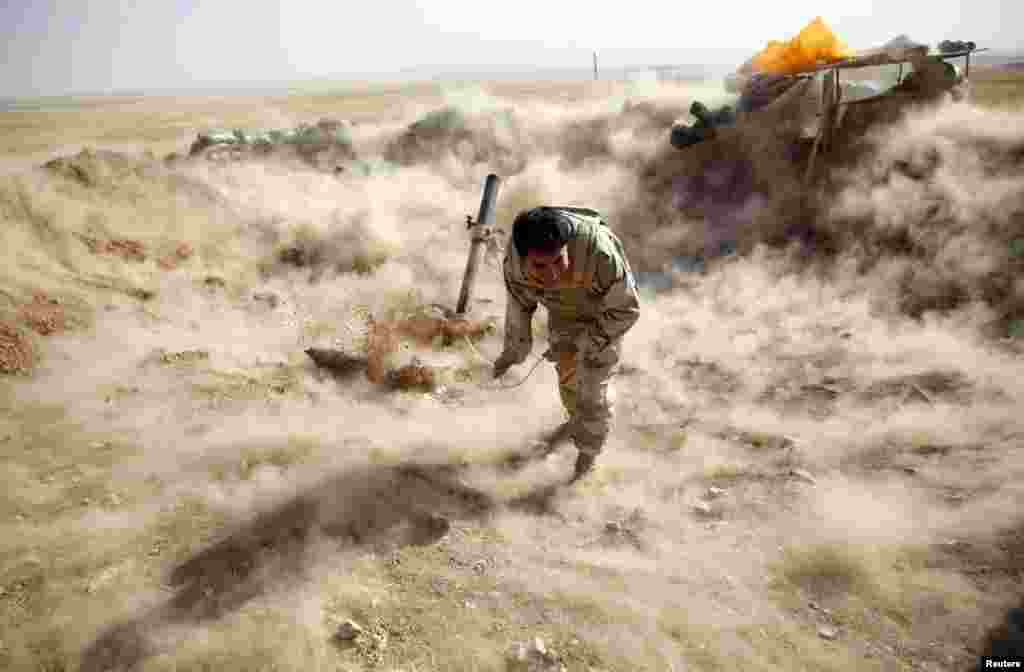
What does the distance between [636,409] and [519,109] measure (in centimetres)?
952

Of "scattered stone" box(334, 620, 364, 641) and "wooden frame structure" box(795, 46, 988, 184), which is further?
"wooden frame structure" box(795, 46, 988, 184)

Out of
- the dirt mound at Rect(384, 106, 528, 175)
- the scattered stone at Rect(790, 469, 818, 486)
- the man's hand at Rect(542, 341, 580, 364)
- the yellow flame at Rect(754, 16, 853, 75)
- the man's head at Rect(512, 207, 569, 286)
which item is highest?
the yellow flame at Rect(754, 16, 853, 75)

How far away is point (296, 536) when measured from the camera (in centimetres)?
282

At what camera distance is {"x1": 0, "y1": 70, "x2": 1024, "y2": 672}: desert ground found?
7.66 ft

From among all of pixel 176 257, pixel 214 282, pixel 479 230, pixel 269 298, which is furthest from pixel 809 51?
pixel 176 257

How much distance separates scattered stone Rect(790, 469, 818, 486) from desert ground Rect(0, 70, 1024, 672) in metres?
0.02

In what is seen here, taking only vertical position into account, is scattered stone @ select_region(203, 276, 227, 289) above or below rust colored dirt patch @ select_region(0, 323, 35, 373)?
above

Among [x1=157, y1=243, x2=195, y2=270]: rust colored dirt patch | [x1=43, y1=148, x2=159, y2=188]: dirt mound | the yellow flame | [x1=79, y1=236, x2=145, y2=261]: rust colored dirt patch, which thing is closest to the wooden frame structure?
the yellow flame

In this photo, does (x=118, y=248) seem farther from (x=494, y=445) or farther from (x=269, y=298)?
(x=494, y=445)

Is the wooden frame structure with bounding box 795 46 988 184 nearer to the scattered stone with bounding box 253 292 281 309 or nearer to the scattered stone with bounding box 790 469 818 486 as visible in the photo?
the scattered stone with bounding box 790 469 818 486

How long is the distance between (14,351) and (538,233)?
4.54 metres

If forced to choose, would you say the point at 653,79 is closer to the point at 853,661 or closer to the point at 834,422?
the point at 834,422

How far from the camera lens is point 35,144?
20.5 metres

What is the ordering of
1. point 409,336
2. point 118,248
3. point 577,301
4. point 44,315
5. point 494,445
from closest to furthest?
point 577,301 < point 494,445 < point 44,315 < point 409,336 < point 118,248
